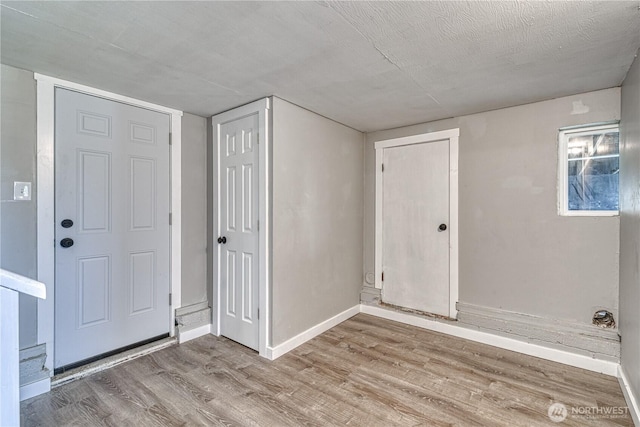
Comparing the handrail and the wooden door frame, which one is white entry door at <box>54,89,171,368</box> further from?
the handrail

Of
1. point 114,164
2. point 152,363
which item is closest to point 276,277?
point 152,363

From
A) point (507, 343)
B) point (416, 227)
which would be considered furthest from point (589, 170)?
point (507, 343)

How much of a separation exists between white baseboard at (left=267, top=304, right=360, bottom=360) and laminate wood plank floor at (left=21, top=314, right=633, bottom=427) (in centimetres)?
6

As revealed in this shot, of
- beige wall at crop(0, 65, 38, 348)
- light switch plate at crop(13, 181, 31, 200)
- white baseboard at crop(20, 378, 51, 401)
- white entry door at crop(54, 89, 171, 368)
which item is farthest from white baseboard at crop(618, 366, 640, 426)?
light switch plate at crop(13, 181, 31, 200)

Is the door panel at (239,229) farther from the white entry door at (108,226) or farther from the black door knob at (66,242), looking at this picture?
the black door knob at (66,242)

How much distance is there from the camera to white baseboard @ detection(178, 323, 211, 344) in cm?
282

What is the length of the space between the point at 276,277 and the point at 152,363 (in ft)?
4.01

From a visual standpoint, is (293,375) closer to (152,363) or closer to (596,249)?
(152,363)

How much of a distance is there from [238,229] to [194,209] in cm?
59

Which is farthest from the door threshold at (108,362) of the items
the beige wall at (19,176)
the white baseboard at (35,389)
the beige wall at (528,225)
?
the beige wall at (528,225)

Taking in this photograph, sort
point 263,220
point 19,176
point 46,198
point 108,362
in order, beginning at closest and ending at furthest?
point 19,176, point 46,198, point 108,362, point 263,220

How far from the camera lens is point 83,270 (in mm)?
2312

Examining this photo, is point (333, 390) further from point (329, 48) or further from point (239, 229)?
point (329, 48)

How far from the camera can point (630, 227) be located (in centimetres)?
198
